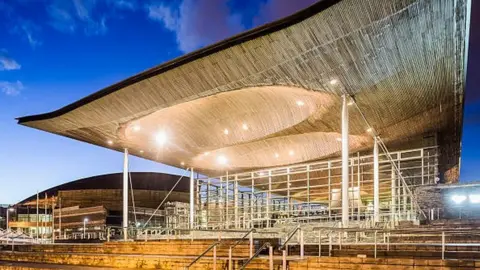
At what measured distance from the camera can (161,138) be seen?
25641 mm

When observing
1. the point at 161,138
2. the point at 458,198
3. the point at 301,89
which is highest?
the point at 301,89

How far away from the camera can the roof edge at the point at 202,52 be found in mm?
12531

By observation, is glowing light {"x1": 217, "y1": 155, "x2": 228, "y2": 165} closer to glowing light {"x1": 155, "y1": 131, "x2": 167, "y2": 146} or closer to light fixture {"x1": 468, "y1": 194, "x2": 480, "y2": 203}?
glowing light {"x1": 155, "y1": 131, "x2": 167, "y2": 146}

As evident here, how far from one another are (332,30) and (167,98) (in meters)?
7.83

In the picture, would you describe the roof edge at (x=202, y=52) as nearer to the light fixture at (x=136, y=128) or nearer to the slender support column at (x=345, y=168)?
the light fixture at (x=136, y=128)

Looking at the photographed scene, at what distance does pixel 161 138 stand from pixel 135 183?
3176cm

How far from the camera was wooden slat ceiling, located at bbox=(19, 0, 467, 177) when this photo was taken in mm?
12891

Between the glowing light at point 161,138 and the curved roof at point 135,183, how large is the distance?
2892 centimetres

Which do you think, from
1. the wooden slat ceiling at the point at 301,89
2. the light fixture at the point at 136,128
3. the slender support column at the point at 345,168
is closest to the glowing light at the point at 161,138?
the wooden slat ceiling at the point at 301,89

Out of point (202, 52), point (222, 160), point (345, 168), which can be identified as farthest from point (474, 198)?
point (222, 160)

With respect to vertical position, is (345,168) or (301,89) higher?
(301,89)

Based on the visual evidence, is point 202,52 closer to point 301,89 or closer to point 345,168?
point 301,89

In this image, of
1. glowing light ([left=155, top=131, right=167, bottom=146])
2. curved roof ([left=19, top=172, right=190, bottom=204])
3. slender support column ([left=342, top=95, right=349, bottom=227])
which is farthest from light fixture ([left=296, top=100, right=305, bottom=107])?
curved roof ([left=19, top=172, right=190, bottom=204])

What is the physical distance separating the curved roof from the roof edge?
34064mm
